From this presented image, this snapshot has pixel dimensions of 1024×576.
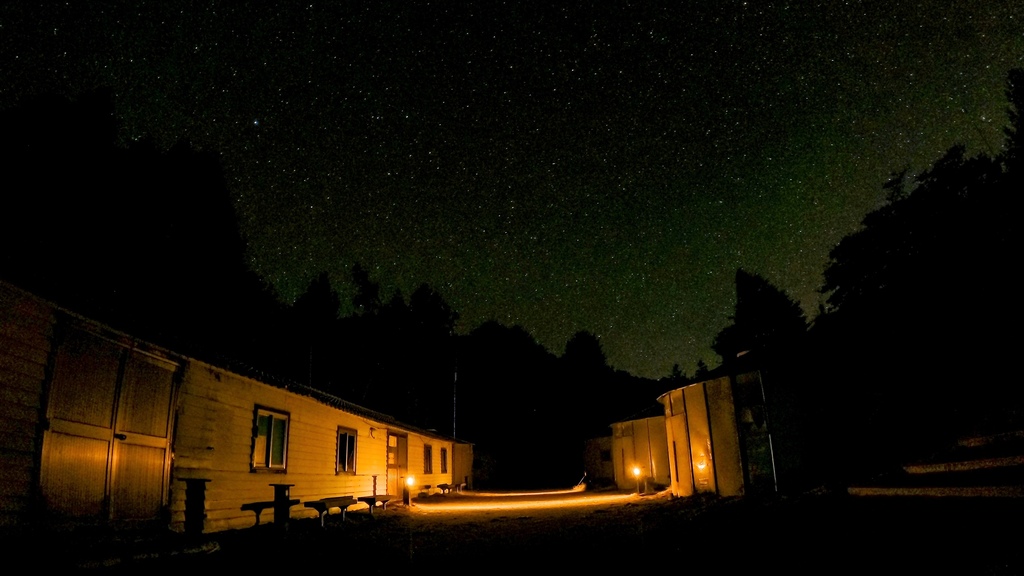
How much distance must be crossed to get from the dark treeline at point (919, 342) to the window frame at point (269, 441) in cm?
1152

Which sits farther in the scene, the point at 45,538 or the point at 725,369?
the point at 725,369

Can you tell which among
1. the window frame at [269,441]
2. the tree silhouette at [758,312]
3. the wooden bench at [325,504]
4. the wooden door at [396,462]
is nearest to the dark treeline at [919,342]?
the wooden bench at [325,504]

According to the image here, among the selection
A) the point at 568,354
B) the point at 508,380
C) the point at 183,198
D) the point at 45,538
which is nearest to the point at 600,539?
the point at 45,538

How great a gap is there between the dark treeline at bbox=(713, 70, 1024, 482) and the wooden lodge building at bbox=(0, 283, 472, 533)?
34.4 feet

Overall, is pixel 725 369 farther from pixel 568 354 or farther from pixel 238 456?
pixel 568 354

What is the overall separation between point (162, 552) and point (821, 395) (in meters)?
15.0

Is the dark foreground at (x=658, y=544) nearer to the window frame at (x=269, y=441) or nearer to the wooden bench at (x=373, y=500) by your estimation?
the wooden bench at (x=373, y=500)

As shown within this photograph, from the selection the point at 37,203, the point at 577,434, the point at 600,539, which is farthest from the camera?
the point at 577,434

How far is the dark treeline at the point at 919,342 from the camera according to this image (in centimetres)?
1084

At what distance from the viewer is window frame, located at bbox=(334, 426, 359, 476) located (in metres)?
15.7

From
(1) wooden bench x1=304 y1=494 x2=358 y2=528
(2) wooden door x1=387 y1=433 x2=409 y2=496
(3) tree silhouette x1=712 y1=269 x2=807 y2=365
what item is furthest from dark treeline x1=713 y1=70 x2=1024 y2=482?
(3) tree silhouette x1=712 y1=269 x2=807 y2=365

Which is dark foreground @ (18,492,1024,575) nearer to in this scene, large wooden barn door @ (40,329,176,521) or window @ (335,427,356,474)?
large wooden barn door @ (40,329,176,521)

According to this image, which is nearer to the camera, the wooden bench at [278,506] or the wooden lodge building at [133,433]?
the wooden lodge building at [133,433]

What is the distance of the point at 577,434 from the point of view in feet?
170
